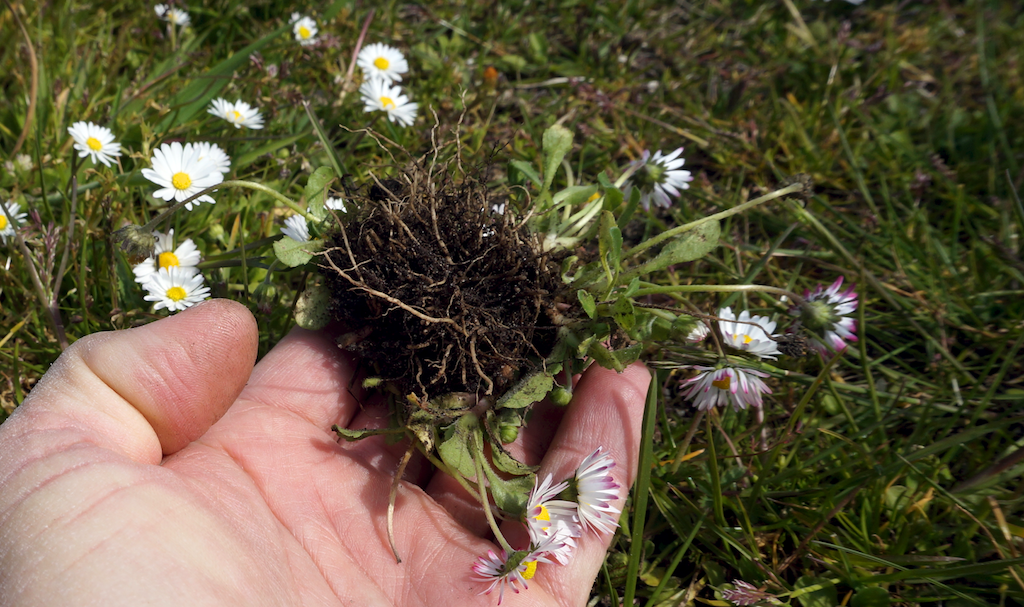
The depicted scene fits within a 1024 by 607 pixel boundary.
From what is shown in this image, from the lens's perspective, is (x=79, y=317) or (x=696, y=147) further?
(x=696, y=147)

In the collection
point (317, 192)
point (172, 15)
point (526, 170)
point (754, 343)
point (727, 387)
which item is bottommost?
point (727, 387)

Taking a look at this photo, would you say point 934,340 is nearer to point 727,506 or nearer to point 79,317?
point 727,506

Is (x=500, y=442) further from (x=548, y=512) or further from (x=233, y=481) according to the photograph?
(x=233, y=481)

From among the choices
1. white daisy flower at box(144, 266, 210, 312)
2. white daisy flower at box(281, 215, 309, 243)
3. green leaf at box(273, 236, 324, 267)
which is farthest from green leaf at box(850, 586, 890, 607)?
white daisy flower at box(144, 266, 210, 312)

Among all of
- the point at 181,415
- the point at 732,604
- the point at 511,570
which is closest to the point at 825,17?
the point at 732,604

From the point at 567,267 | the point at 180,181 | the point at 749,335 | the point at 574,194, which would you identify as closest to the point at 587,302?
the point at 567,267

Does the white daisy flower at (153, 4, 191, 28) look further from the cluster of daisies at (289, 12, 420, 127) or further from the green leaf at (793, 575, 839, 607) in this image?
the green leaf at (793, 575, 839, 607)

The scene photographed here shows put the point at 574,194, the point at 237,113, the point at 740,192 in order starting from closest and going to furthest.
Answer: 1. the point at 574,194
2. the point at 237,113
3. the point at 740,192
